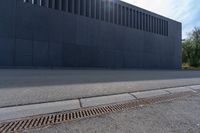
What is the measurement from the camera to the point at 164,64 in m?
43.6

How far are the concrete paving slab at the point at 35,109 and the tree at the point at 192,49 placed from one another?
60.9m

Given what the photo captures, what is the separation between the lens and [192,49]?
61219 millimetres

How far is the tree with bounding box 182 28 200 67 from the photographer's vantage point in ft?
198

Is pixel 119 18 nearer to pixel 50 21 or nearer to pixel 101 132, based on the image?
pixel 50 21

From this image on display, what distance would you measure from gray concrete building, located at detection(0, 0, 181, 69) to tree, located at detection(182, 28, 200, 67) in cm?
1931

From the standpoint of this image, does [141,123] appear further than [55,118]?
No

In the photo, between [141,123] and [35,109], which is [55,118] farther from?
[141,123]

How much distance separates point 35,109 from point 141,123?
2.42 metres

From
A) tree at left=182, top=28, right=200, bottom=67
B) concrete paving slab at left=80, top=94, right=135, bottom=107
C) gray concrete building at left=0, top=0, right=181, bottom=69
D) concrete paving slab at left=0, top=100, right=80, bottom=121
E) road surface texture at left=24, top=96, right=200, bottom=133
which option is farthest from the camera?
tree at left=182, top=28, right=200, bottom=67

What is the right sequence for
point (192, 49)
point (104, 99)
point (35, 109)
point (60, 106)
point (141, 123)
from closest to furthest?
point (141, 123), point (35, 109), point (60, 106), point (104, 99), point (192, 49)

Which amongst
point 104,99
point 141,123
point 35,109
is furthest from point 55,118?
point 104,99

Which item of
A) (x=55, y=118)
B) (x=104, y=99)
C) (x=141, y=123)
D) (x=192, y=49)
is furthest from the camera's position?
(x=192, y=49)

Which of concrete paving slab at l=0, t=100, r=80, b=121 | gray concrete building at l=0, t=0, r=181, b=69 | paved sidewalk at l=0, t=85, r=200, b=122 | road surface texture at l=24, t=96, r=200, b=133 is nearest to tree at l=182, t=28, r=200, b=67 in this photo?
gray concrete building at l=0, t=0, r=181, b=69

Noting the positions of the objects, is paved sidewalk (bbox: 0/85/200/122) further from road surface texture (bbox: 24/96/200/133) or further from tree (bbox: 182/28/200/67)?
tree (bbox: 182/28/200/67)
